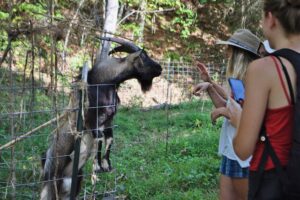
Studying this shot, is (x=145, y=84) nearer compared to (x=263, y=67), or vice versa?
(x=263, y=67)

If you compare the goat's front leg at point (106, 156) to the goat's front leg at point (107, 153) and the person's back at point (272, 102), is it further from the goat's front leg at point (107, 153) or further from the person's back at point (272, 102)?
the person's back at point (272, 102)

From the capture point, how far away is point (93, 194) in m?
4.54

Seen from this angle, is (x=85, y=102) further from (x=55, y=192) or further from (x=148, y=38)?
(x=148, y=38)

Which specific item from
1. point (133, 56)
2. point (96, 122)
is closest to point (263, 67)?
point (96, 122)

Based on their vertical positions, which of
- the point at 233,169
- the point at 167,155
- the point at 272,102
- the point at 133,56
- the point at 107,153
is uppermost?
the point at 133,56

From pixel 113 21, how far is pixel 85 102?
640 cm

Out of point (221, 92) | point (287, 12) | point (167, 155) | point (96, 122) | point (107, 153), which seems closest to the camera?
point (287, 12)

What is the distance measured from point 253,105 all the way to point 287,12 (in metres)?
0.39

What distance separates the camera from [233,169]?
3.30m

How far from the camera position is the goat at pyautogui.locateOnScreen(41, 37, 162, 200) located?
4531mm

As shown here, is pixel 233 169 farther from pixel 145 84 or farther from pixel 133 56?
pixel 145 84

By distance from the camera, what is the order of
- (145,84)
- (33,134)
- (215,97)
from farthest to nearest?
(145,84)
(33,134)
(215,97)

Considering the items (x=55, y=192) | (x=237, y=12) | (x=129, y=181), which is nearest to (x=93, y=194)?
(x=55, y=192)

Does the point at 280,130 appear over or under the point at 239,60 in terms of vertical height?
under
